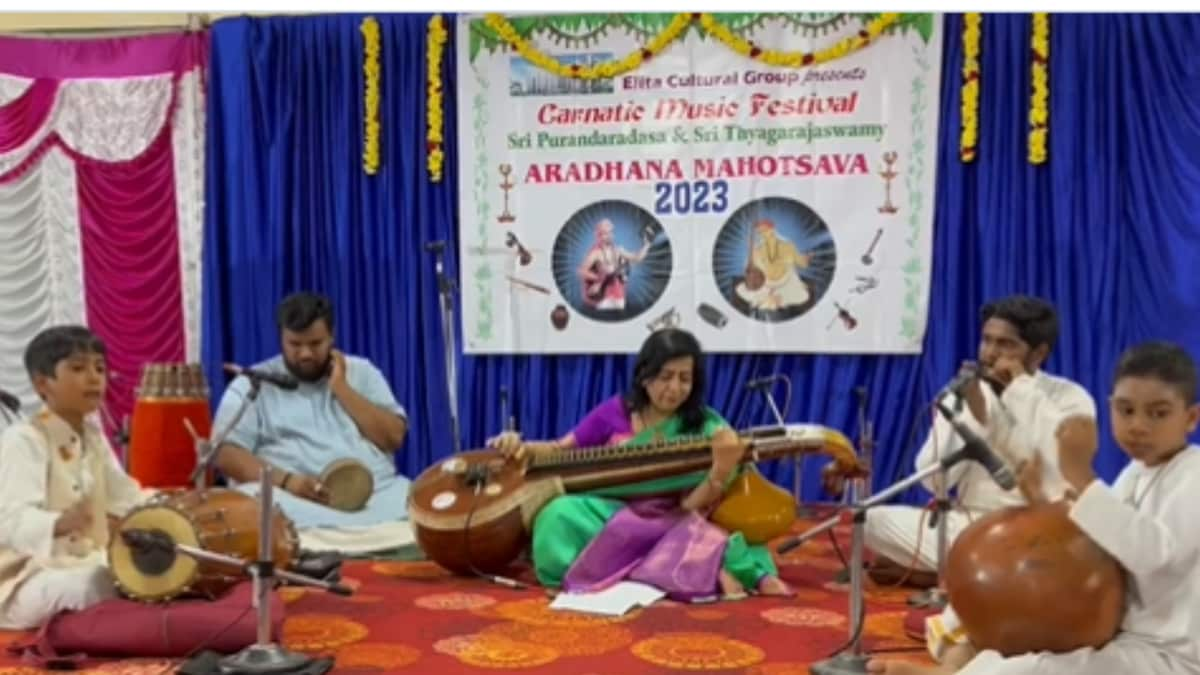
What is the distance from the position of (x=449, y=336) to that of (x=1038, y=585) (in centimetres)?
401

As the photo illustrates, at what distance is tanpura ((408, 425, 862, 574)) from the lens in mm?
3900

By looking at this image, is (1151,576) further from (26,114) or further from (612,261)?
(26,114)

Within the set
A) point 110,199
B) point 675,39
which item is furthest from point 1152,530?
point 110,199

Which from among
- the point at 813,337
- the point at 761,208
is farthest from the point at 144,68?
the point at 813,337

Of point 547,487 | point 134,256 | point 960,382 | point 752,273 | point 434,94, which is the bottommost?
point 547,487

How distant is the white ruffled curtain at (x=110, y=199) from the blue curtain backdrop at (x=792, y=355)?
234 mm

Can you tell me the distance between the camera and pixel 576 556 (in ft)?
12.7

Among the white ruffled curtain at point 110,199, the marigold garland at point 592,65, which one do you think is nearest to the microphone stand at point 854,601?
the marigold garland at point 592,65

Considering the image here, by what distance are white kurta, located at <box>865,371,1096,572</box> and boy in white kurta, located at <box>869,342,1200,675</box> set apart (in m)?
0.72

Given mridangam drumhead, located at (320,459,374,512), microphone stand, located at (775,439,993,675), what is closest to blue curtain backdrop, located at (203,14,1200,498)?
mridangam drumhead, located at (320,459,374,512)

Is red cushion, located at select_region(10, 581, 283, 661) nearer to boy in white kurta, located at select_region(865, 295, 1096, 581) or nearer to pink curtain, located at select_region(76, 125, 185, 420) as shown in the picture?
boy in white kurta, located at select_region(865, 295, 1096, 581)

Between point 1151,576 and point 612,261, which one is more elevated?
point 612,261

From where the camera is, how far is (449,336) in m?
5.95

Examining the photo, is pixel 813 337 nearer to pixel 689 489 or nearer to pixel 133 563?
pixel 689 489
